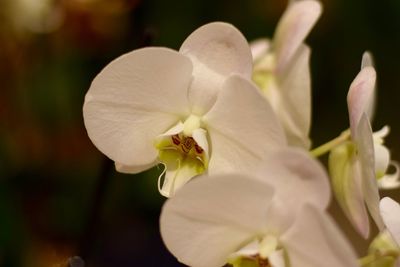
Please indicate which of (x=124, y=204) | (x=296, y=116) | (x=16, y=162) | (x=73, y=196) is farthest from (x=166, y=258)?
(x=296, y=116)

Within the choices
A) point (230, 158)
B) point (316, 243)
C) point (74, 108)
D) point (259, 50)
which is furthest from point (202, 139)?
point (74, 108)

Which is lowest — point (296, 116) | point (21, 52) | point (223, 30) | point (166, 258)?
point (166, 258)

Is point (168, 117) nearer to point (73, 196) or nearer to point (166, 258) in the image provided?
point (73, 196)

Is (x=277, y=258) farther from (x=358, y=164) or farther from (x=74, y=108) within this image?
(x=74, y=108)

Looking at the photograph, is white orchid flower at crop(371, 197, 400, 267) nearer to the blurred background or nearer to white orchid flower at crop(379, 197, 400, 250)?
white orchid flower at crop(379, 197, 400, 250)

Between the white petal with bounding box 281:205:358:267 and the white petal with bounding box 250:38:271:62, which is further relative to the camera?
the white petal with bounding box 250:38:271:62

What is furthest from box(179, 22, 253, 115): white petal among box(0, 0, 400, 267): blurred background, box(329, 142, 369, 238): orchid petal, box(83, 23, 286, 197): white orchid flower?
box(0, 0, 400, 267): blurred background

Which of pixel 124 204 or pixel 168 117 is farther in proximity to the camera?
pixel 124 204
